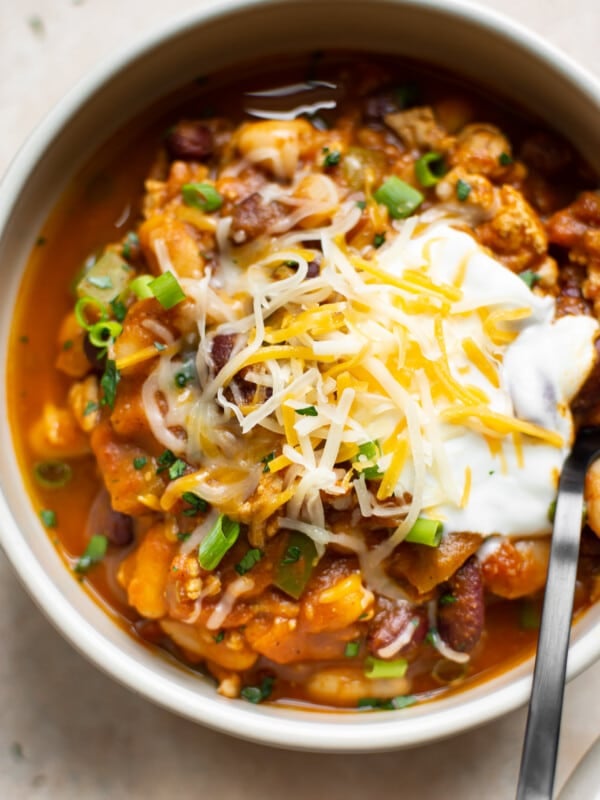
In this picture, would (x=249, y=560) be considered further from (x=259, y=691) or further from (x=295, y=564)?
(x=259, y=691)

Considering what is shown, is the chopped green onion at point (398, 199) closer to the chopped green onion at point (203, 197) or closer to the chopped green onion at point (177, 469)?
the chopped green onion at point (203, 197)

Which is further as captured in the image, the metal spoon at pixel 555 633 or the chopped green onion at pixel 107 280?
the chopped green onion at pixel 107 280

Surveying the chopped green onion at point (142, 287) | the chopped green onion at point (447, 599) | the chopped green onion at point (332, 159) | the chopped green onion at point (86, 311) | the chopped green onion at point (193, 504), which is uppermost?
the chopped green onion at point (332, 159)

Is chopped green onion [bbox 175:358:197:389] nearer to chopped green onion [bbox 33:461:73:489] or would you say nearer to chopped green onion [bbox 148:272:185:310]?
chopped green onion [bbox 148:272:185:310]

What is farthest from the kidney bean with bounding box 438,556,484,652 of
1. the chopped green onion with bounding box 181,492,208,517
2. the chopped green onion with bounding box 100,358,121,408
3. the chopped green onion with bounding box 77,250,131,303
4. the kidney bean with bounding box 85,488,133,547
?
the chopped green onion with bounding box 77,250,131,303

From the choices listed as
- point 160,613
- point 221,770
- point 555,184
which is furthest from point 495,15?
point 221,770

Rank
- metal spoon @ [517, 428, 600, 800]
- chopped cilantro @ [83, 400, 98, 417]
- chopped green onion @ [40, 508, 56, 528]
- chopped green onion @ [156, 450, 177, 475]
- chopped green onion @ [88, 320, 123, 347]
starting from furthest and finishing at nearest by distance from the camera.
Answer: chopped green onion @ [40, 508, 56, 528], chopped cilantro @ [83, 400, 98, 417], chopped green onion @ [88, 320, 123, 347], chopped green onion @ [156, 450, 177, 475], metal spoon @ [517, 428, 600, 800]

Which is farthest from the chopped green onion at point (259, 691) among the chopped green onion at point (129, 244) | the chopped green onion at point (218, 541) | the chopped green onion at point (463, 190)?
the chopped green onion at point (463, 190)

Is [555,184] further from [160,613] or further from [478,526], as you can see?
[160,613]
